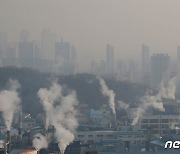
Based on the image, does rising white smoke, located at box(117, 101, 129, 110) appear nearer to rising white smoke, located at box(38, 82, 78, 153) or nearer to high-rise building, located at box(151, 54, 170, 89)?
rising white smoke, located at box(38, 82, 78, 153)

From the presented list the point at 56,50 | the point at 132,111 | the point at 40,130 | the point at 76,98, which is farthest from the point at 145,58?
the point at 40,130

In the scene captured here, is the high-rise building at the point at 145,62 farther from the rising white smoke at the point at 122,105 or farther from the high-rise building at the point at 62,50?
the rising white smoke at the point at 122,105

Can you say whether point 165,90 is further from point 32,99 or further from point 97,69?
point 97,69

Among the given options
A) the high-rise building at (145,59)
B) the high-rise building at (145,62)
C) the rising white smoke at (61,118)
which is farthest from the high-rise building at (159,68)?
the rising white smoke at (61,118)

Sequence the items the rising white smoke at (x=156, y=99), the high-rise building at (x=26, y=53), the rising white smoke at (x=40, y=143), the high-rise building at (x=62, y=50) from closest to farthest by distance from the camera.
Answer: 1. the rising white smoke at (x=40, y=143)
2. the rising white smoke at (x=156, y=99)
3. the high-rise building at (x=26, y=53)
4. the high-rise building at (x=62, y=50)

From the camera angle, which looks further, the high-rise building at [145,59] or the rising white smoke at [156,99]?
the high-rise building at [145,59]

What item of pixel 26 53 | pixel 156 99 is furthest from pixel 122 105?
pixel 26 53

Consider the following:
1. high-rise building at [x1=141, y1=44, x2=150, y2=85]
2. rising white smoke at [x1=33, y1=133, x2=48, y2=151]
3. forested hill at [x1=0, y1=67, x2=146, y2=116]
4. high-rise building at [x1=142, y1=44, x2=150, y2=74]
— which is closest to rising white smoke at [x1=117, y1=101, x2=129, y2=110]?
forested hill at [x1=0, y1=67, x2=146, y2=116]
